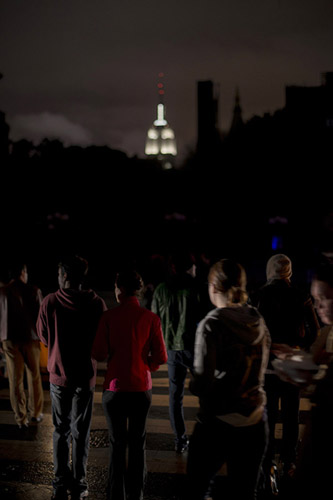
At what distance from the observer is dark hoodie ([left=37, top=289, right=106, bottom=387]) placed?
15.0 ft

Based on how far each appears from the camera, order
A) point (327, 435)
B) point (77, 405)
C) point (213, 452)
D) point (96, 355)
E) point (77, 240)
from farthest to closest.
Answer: point (77, 240) < point (77, 405) < point (96, 355) < point (213, 452) < point (327, 435)

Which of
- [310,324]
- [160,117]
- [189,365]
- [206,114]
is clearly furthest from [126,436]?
[160,117]

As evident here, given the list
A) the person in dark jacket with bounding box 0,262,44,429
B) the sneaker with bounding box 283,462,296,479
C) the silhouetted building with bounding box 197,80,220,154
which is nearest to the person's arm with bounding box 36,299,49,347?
the person in dark jacket with bounding box 0,262,44,429

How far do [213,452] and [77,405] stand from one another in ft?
6.17

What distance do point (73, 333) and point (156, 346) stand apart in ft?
2.55

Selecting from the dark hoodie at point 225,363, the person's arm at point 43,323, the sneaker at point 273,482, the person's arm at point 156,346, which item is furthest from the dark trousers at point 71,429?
the dark hoodie at point 225,363

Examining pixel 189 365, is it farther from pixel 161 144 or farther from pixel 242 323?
pixel 161 144

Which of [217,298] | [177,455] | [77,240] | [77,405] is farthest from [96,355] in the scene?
[77,240]

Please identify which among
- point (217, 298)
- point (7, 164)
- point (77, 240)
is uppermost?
point (7, 164)

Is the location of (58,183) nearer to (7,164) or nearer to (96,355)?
(7,164)

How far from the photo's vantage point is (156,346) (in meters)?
4.28

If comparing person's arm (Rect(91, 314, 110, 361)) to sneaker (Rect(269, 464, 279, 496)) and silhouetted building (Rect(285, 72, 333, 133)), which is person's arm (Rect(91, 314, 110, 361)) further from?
silhouetted building (Rect(285, 72, 333, 133))

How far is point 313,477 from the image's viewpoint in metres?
2.79

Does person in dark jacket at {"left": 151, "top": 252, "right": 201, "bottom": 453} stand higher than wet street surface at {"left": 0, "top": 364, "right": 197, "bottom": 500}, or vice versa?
person in dark jacket at {"left": 151, "top": 252, "right": 201, "bottom": 453}
